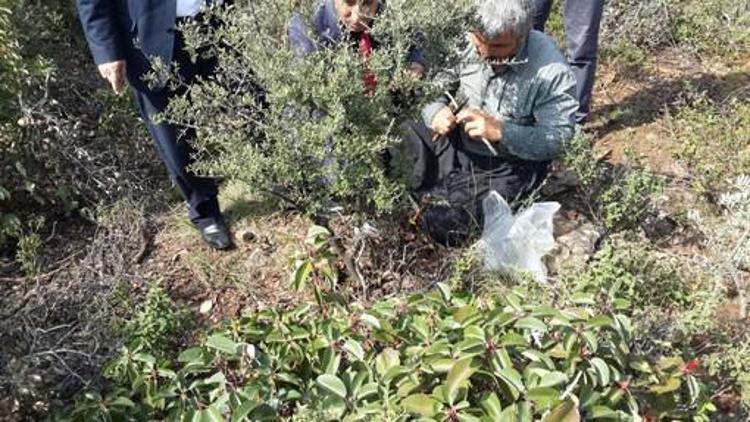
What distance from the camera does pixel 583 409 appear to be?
203 cm

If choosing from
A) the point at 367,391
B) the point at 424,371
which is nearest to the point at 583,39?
the point at 424,371

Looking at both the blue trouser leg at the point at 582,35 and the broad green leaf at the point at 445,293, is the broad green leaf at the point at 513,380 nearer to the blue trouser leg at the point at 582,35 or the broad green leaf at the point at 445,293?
the broad green leaf at the point at 445,293

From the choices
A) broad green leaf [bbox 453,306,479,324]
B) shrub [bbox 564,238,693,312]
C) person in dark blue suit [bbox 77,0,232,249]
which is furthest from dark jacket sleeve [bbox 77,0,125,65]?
shrub [bbox 564,238,693,312]

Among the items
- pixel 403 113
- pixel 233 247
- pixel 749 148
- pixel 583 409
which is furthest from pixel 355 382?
pixel 749 148

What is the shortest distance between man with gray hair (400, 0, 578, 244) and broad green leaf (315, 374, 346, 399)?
2.88 feet

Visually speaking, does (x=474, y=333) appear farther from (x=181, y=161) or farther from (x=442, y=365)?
(x=181, y=161)

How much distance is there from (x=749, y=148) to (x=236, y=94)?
8.66 feet

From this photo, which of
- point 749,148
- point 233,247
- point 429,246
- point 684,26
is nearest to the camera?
point 429,246

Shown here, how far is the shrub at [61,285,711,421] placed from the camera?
80.4 inches

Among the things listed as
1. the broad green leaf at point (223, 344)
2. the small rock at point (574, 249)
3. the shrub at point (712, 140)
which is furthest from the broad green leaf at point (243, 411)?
the shrub at point (712, 140)

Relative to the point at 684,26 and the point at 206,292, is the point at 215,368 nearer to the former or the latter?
the point at 206,292

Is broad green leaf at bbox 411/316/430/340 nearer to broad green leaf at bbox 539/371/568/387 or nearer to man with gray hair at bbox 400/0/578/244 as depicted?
broad green leaf at bbox 539/371/568/387

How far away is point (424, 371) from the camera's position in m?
2.14

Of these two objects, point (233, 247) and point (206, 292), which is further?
point (233, 247)
